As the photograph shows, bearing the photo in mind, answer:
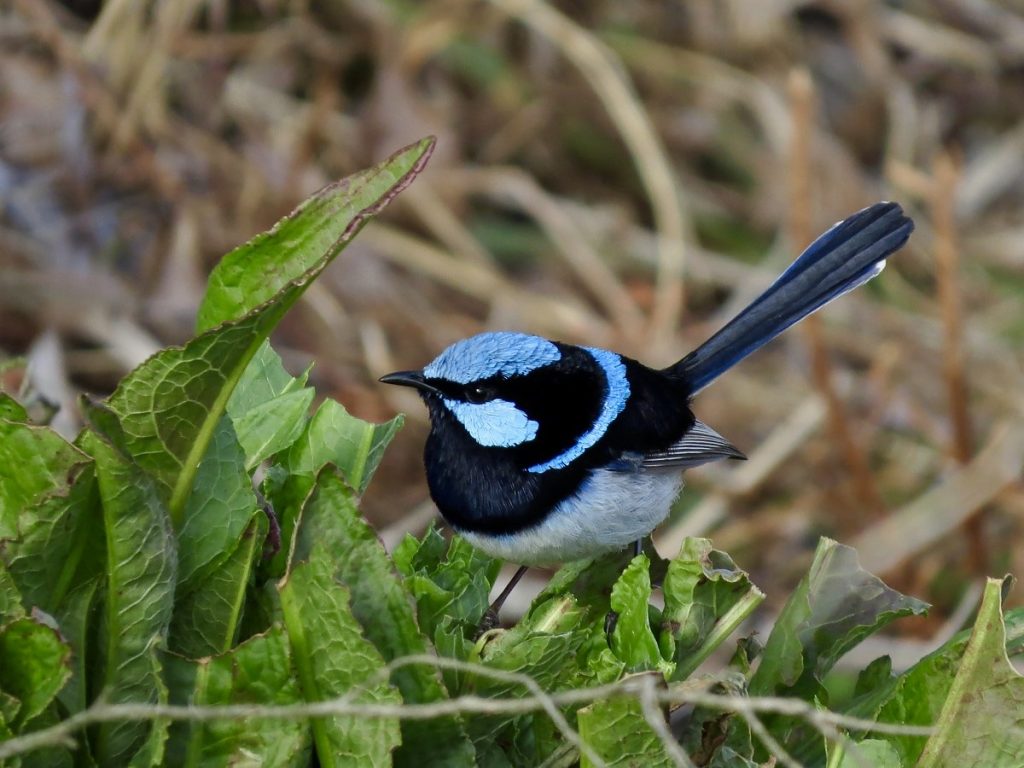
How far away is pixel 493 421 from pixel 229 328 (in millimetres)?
1251

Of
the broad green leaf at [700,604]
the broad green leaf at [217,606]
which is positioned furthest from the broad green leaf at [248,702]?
the broad green leaf at [700,604]

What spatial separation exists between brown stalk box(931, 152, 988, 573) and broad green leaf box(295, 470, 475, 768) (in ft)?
10.3

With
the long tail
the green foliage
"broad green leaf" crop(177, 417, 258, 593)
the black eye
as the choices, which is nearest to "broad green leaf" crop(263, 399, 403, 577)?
the green foliage

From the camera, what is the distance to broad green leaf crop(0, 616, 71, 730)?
5.25ft

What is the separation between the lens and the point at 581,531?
2674 millimetres

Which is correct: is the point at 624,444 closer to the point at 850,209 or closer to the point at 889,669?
the point at 889,669

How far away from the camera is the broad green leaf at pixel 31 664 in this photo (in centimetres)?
160

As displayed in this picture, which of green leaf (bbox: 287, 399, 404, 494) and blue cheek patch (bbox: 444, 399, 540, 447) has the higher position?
green leaf (bbox: 287, 399, 404, 494)

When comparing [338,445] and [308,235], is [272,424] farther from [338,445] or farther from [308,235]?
[308,235]

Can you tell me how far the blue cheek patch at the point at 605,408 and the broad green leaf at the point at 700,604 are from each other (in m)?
0.92

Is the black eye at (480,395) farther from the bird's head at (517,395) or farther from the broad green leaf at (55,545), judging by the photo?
the broad green leaf at (55,545)

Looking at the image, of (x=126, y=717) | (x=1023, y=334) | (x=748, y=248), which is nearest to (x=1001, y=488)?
(x=1023, y=334)

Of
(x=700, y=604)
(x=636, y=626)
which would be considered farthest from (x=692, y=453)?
(x=636, y=626)

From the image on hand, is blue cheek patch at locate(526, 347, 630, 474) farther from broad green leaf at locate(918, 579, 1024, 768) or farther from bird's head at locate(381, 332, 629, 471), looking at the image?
broad green leaf at locate(918, 579, 1024, 768)
